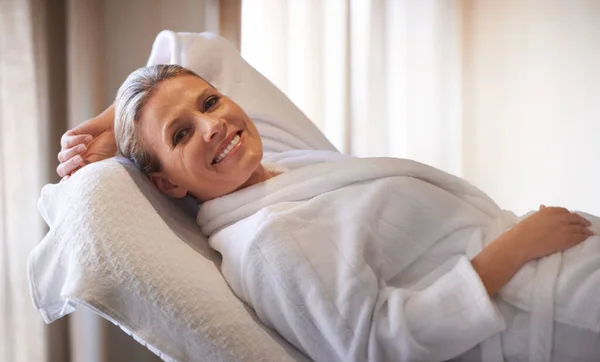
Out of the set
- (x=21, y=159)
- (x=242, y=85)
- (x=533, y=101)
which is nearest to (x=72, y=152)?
(x=242, y=85)

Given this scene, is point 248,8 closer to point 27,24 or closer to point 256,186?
point 27,24

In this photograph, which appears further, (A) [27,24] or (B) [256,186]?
(A) [27,24]

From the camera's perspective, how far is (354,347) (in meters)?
0.88

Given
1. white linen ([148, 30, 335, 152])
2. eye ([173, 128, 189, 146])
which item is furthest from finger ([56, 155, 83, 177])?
white linen ([148, 30, 335, 152])

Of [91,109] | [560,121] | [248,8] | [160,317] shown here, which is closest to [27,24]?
[91,109]

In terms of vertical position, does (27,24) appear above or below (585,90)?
above

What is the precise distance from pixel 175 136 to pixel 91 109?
82 cm

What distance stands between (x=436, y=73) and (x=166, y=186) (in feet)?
4.41

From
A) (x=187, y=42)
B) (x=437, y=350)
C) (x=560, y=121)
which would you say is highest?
(x=187, y=42)

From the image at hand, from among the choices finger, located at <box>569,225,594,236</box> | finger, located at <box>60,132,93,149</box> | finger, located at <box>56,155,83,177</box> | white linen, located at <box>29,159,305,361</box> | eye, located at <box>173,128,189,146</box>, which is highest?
eye, located at <box>173,128,189,146</box>

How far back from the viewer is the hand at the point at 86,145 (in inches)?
45.4

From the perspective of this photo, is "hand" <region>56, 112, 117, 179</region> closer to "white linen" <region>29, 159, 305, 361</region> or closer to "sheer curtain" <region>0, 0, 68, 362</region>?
"white linen" <region>29, 159, 305, 361</region>

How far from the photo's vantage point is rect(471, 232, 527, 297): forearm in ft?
2.95

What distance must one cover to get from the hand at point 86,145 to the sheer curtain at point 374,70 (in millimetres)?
916
